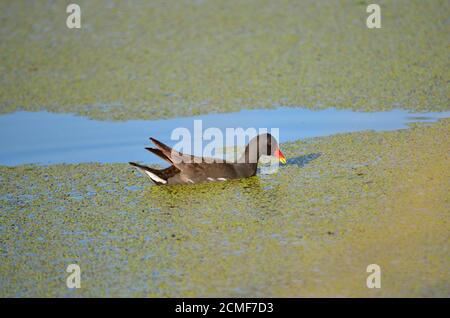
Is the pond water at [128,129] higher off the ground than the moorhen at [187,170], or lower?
higher

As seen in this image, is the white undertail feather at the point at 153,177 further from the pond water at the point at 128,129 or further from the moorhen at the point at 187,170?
the pond water at the point at 128,129

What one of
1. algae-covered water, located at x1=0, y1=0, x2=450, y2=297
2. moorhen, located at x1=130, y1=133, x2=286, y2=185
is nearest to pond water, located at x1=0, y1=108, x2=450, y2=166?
algae-covered water, located at x1=0, y1=0, x2=450, y2=297

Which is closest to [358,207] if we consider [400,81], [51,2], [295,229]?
[295,229]

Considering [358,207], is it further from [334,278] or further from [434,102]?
[434,102]

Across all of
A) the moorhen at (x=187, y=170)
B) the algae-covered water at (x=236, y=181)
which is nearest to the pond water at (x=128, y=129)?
the algae-covered water at (x=236, y=181)

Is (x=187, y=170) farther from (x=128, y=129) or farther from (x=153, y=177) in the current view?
Answer: (x=128, y=129)

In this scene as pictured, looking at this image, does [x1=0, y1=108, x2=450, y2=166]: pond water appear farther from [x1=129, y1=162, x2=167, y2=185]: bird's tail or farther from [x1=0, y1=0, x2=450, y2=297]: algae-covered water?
[x1=129, y1=162, x2=167, y2=185]: bird's tail
